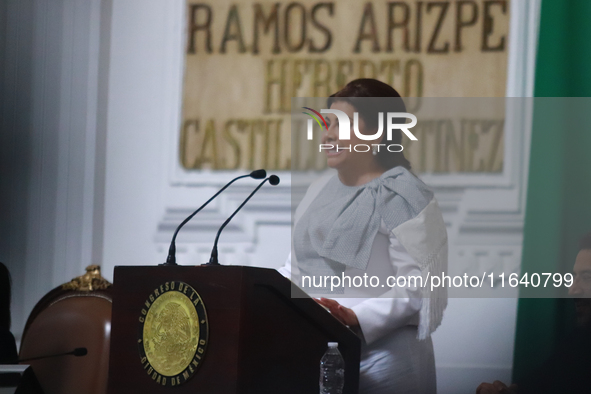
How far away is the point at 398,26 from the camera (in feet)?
11.5

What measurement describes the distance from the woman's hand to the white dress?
0.05 meters

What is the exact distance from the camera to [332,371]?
1.88 metres

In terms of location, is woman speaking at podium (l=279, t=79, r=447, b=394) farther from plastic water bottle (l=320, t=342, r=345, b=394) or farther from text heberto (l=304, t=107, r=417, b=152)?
plastic water bottle (l=320, t=342, r=345, b=394)

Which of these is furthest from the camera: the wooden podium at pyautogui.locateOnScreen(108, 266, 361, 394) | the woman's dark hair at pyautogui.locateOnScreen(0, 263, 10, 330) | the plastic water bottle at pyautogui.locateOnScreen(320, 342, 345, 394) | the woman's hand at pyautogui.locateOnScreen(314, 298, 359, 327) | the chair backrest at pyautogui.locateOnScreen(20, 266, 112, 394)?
the woman's dark hair at pyautogui.locateOnScreen(0, 263, 10, 330)

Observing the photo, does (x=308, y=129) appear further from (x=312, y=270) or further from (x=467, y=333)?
(x=467, y=333)

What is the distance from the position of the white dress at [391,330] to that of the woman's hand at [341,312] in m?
0.05

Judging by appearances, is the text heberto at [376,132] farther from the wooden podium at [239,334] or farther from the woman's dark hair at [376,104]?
the wooden podium at [239,334]

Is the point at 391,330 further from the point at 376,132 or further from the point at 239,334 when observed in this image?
the point at 239,334

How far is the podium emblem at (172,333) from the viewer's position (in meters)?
1.70

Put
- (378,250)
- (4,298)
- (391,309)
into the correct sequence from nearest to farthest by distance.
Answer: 1. (391,309)
2. (378,250)
3. (4,298)

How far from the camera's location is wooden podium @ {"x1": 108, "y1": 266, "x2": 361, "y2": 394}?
166cm

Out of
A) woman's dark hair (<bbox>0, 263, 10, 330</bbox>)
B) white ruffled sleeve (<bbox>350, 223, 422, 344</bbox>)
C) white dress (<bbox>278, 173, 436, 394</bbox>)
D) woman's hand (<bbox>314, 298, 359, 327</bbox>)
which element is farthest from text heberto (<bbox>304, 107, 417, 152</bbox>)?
woman's dark hair (<bbox>0, 263, 10, 330</bbox>)

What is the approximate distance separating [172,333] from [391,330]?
1062 millimetres

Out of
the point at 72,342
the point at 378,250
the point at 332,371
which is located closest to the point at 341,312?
the point at 378,250
